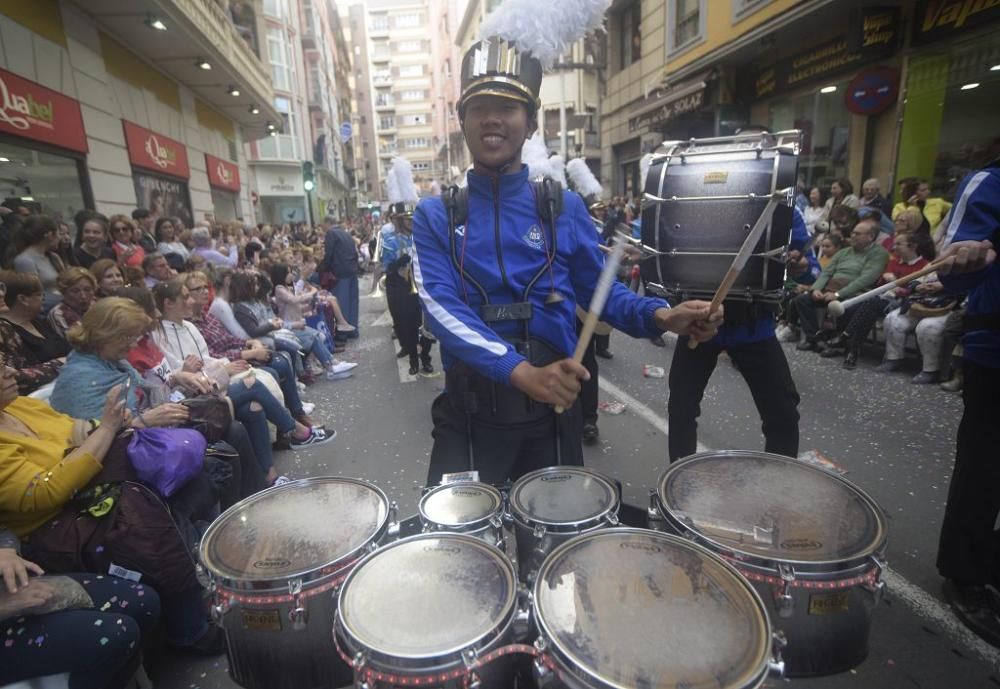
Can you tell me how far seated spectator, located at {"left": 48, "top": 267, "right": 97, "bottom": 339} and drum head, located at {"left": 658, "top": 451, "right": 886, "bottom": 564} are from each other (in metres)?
4.37

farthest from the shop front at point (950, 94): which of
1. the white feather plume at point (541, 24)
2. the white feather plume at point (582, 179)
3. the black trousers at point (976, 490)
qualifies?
the white feather plume at point (541, 24)

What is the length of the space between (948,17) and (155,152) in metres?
13.8

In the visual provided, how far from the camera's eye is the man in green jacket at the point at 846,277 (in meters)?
5.82

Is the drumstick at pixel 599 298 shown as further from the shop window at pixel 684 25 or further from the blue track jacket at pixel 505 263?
the shop window at pixel 684 25

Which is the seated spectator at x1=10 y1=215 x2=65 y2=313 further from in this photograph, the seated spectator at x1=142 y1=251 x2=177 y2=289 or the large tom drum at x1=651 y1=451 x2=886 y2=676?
the large tom drum at x1=651 y1=451 x2=886 y2=676

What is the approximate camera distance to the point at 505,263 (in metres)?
1.83

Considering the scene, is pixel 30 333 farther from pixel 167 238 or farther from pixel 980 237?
pixel 980 237

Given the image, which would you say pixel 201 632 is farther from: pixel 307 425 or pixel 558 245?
pixel 307 425

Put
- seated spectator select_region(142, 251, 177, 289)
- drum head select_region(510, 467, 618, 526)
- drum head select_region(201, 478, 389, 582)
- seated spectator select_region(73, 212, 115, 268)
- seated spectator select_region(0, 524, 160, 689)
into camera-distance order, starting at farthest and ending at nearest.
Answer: seated spectator select_region(73, 212, 115, 268) < seated spectator select_region(142, 251, 177, 289) < seated spectator select_region(0, 524, 160, 689) < drum head select_region(510, 467, 618, 526) < drum head select_region(201, 478, 389, 582)

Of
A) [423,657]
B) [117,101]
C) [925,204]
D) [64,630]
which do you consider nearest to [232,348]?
[64,630]

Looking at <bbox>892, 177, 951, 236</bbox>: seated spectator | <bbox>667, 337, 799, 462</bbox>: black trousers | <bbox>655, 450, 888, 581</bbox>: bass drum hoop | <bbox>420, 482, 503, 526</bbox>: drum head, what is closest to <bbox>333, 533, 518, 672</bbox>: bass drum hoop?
<bbox>420, 482, 503, 526</bbox>: drum head

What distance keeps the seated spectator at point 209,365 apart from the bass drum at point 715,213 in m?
2.99

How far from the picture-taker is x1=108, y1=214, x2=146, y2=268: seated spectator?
6273mm

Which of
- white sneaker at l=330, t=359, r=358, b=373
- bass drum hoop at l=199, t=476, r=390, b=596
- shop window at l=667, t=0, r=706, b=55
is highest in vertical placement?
shop window at l=667, t=0, r=706, b=55
